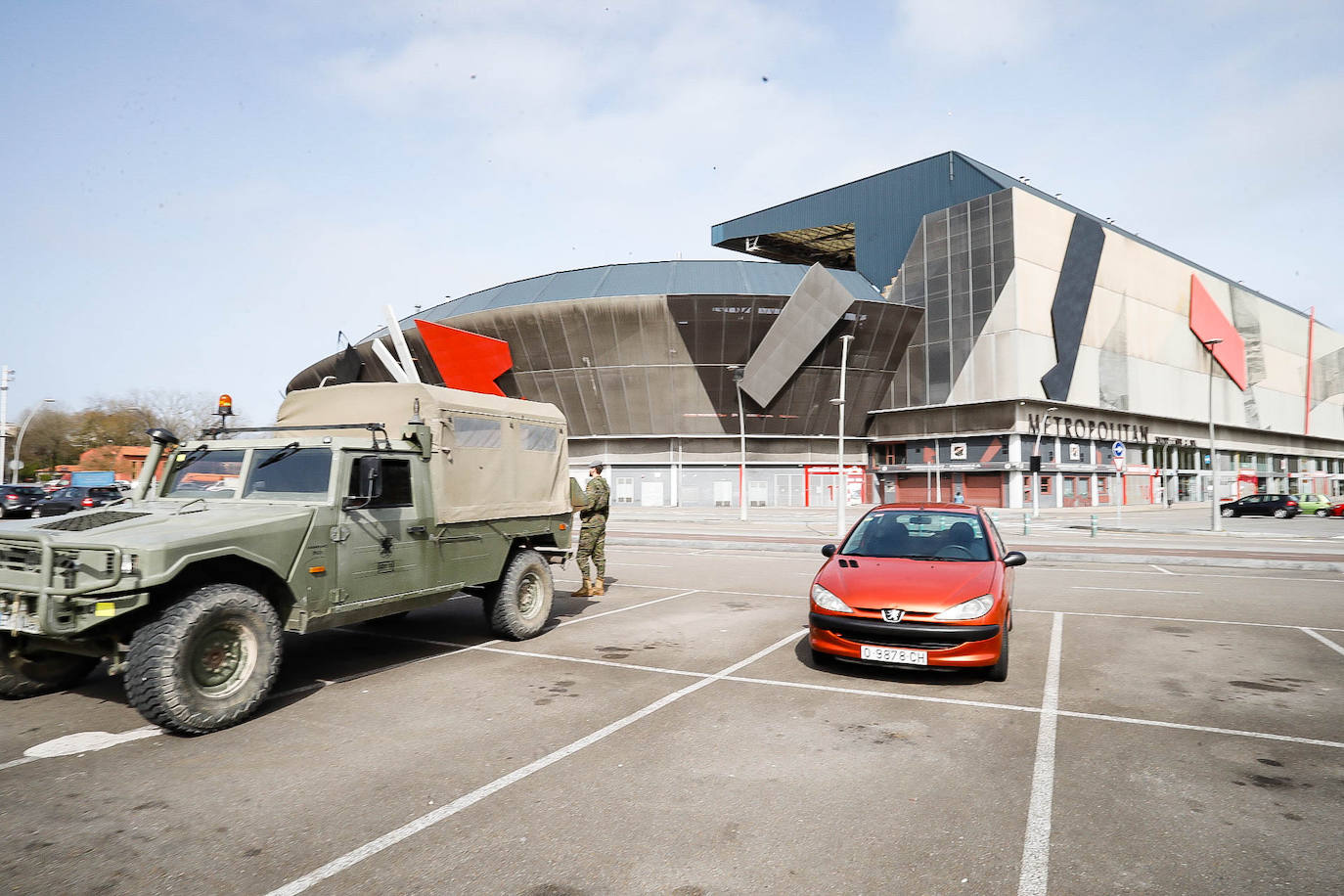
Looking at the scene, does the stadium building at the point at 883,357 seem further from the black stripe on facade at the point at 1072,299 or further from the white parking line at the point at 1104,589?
the white parking line at the point at 1104,589

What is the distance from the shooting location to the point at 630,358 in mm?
47188

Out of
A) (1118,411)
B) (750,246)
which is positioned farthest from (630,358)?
(1118,411)

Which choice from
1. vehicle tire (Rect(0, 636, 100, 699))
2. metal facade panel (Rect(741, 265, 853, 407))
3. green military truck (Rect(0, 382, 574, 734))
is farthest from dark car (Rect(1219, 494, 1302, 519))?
vehicle tire (Rect(0, 636, 100, 699))

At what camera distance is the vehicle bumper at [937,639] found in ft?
20.2

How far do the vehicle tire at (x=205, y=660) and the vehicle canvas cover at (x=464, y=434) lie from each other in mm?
2029

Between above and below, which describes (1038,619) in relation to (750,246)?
below

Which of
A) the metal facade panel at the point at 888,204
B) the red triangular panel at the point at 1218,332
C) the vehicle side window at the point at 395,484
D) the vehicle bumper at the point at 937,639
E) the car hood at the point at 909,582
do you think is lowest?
the vehicle bumper at the point at 937,639

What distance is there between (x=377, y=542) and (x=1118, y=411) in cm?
5601

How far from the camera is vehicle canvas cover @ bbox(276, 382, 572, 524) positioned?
734 cm

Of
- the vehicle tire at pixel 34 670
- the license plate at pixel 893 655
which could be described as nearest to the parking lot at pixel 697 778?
the vehicle tire at pixel 34 670

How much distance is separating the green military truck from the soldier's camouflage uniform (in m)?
2.67

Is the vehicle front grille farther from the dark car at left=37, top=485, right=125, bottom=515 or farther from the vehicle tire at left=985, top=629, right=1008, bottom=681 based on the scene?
Answer: the dark car at left=37, top=485, right=125, bottom=515

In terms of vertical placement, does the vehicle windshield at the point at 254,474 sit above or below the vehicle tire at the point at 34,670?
above

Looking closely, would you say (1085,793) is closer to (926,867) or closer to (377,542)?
Result: (926,867)
